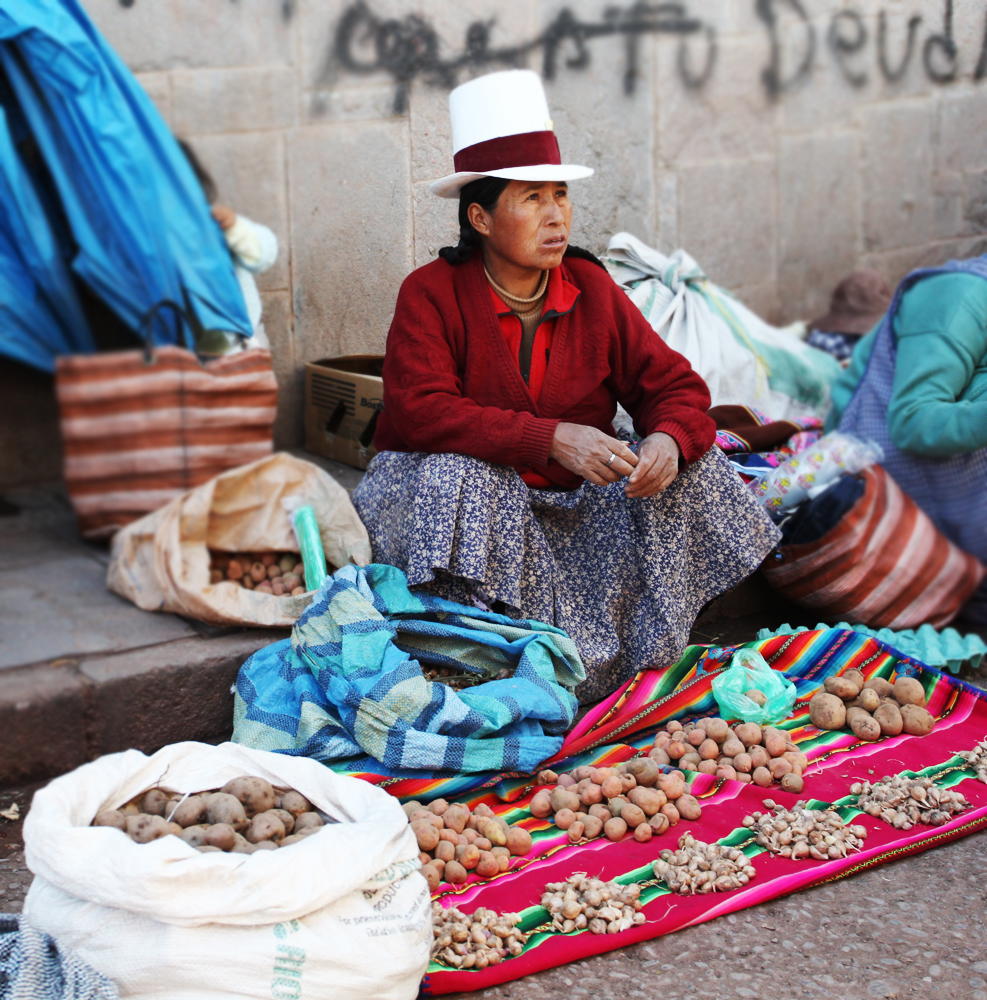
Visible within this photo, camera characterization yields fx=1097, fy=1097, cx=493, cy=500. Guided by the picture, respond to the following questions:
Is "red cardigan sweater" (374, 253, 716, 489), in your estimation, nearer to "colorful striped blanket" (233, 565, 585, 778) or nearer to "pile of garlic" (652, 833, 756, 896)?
"colorful striped blanket" (233, 565, 585, 778)

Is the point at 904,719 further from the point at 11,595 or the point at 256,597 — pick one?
the point at 11,595

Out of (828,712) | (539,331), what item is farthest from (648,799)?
(539,331)

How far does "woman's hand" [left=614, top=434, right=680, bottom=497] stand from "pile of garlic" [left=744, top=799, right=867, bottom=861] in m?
0.80

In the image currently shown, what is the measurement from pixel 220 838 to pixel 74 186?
5.54ft

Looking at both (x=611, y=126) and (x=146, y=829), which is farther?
(x=611, y=126)

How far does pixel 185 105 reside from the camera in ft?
9.39

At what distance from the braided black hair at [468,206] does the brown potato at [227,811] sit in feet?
4.92

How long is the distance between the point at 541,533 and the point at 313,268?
978 millimetres

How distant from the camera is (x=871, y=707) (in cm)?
271

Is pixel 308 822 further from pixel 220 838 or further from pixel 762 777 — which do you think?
pixel 762 777

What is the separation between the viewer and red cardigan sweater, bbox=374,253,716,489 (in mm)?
2629

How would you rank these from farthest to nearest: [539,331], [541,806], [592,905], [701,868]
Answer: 1. [539,331]
2. [541,806]
3. [701,868]
4. [592,905]

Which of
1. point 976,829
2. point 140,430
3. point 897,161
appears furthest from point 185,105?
point 897,161

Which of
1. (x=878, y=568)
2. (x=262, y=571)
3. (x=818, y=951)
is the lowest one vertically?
Answer: (x=818, y=951)
